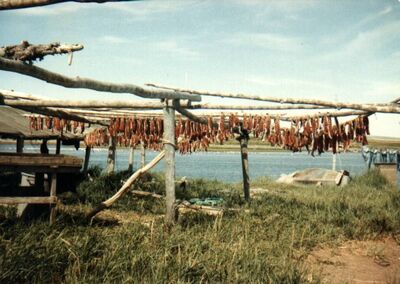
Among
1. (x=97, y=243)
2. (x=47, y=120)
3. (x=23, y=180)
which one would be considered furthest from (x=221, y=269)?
(x=23, y=180)

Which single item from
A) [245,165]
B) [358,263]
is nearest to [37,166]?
[245,165]

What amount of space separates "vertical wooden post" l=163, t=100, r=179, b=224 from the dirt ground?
2486mm

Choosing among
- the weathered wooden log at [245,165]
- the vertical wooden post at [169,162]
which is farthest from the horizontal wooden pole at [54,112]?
the weathered wooden log at [245,165]

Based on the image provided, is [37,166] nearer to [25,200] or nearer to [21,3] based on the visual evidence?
[25,200]

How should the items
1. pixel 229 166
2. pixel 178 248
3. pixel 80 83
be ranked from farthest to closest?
1. pixel 229 166
2. pixel 178 248
3. pixel 80 83

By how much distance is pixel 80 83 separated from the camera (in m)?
4.61

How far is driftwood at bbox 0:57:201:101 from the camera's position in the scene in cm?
343

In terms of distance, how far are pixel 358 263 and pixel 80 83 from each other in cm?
553

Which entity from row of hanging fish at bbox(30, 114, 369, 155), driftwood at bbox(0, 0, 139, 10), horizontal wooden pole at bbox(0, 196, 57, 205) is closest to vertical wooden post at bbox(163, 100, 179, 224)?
row of hanging fish at bbox(30, 114, 369, 155)

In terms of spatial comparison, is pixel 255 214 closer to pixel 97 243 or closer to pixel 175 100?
pixel 175 100

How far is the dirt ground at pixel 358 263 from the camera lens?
5414 millimetres

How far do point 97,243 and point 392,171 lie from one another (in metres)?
18.9

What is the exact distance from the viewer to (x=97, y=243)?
4.87 m

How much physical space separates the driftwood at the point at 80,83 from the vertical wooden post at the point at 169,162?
41 cm
